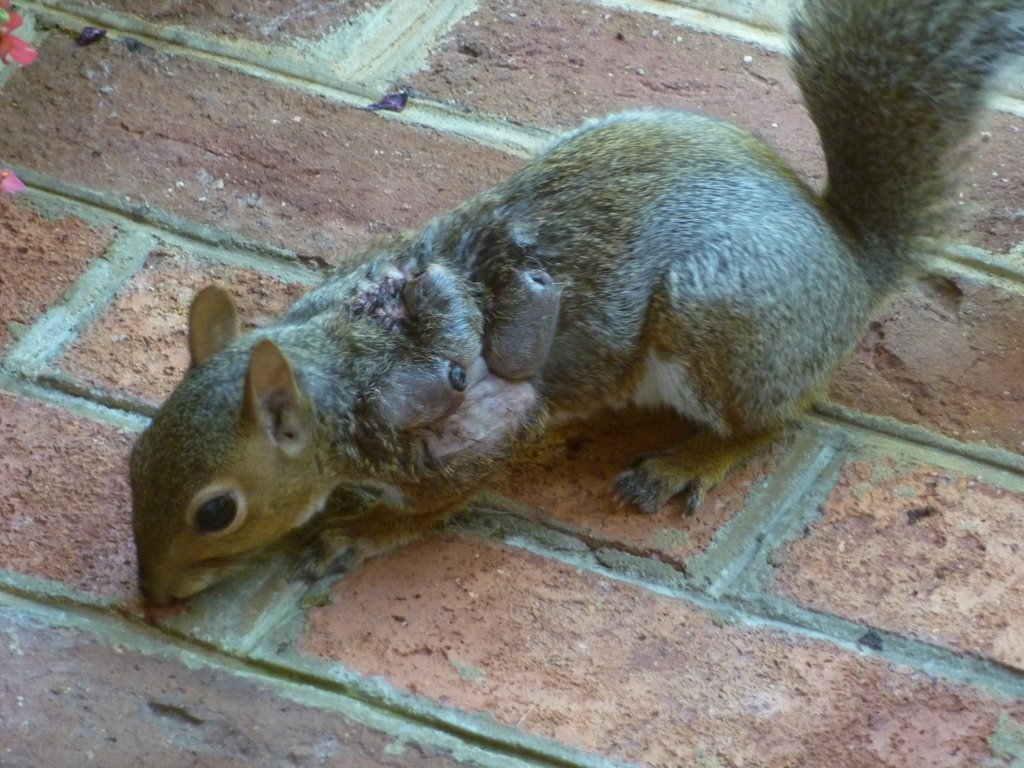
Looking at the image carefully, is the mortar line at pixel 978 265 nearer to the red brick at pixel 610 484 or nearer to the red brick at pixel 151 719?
the red brick at pixel 610 484

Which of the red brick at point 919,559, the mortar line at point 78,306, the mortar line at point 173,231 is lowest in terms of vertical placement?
the red brick at point 919,559

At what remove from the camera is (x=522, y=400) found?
7.55ft

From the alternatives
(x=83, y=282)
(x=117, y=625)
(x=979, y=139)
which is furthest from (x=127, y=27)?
(x=979, y=139)

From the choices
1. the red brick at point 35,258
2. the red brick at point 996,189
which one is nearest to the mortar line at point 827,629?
the red brick at point 996,189

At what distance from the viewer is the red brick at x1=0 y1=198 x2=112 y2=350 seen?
2.58 meters

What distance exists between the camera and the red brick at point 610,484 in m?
2.31

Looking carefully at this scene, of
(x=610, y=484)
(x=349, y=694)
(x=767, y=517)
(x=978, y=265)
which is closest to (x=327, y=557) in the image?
(x=349, y=694)

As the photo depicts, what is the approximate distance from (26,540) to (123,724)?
397mm

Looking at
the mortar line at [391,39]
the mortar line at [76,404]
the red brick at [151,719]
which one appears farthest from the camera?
the mortar line at [391,39]

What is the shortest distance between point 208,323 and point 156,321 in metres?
0.46

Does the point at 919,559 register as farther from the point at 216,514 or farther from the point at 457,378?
the point at 216,514

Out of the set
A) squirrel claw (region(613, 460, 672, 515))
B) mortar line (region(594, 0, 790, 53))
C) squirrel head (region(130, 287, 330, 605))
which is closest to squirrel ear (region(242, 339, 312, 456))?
squirrel head (region(130, 287, 330, 605))

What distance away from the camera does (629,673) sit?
2.09m

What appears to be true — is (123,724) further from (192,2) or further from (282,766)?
(192,2)
